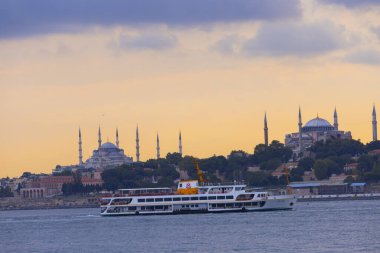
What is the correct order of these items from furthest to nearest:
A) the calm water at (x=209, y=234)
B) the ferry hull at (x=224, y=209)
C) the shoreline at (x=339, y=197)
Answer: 1. the shoreline at (x=339, y=197)
2. the ferry hull at (x=224, y=209)
3. the calm water at (x=209, y=234)

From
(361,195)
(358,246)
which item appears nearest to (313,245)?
(358,246)

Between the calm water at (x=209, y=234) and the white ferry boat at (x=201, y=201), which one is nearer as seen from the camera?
the calm water at (x=209, y=234)

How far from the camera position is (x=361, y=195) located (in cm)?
18362

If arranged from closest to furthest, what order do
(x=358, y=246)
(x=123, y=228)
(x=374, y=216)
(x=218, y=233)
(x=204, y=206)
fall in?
(x=358, y=246)
(x=218, y=233)
(x=123, y=228)
(x=374, y=216)
(x=204, y=206)

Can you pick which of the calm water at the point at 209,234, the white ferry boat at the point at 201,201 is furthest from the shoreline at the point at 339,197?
the calm water at the point at 209,234

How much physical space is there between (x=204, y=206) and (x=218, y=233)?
102 ft

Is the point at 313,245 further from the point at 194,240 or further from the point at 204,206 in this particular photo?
the point at 204,206

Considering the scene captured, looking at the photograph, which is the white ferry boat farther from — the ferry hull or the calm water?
the calm water

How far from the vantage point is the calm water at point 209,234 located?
7562 centimetres

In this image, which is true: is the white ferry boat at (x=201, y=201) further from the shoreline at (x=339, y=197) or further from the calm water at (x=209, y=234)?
the shoreline at (x=339, y=197)

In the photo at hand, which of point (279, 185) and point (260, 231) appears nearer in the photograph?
point (260, 231)

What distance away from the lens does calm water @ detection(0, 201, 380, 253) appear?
7562 cm

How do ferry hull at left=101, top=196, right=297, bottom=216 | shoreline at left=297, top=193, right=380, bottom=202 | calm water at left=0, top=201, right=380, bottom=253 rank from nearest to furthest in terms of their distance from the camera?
calm water at left=0, top=201, right=380, bottom=253, ferry hull at left=101, top=196, right=297, bottom=216, shoreline at left=297, top=193, right=380, bottom=202

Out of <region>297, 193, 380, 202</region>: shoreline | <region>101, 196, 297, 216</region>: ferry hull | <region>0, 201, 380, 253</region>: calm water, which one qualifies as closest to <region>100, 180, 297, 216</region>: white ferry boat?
<region>101, 196, 297, 216</region>: ferry hull
